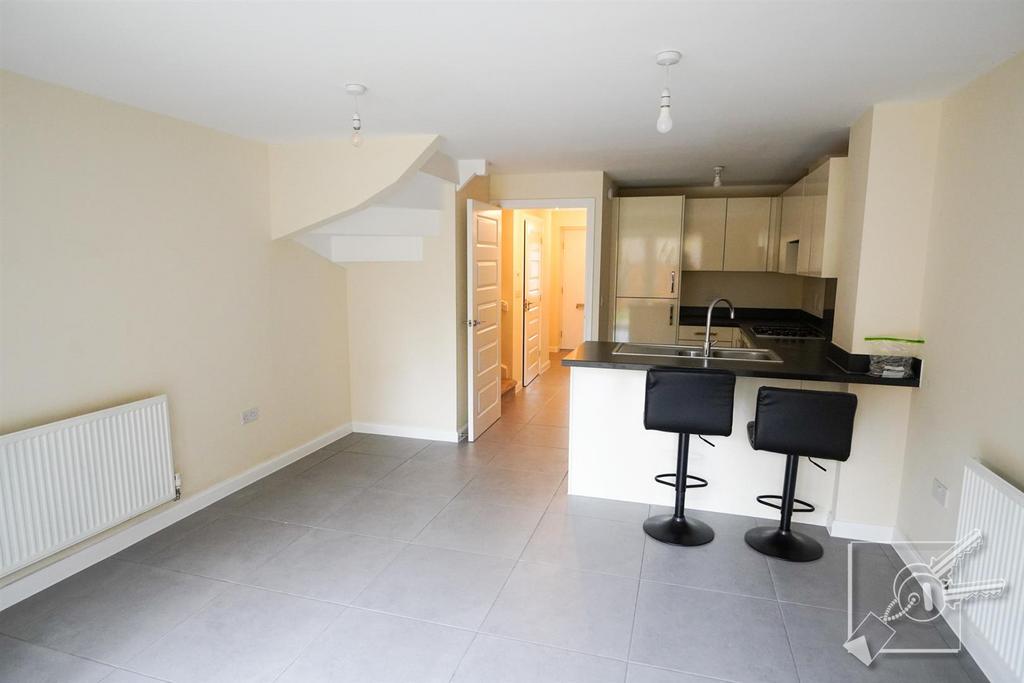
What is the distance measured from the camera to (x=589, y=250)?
499cm

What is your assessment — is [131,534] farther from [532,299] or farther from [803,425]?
[532,299]

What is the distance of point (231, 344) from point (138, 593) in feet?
5.03

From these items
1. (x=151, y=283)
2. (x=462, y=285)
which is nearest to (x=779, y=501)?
(x=462, y=285)

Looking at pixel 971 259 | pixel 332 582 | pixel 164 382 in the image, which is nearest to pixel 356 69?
pixel 164 382

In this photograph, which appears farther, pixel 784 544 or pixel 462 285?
pixel 462 285

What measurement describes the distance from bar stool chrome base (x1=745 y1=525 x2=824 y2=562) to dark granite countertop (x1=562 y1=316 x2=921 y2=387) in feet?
2.88

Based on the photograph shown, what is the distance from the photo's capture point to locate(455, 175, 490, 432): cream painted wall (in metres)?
4.44

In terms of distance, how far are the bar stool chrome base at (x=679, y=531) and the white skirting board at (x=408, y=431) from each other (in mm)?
1959

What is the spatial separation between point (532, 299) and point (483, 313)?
2262 mm

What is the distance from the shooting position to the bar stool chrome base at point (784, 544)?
2.84 metres

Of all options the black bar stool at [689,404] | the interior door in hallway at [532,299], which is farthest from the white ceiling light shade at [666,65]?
the interior door in hallway at [532,299]

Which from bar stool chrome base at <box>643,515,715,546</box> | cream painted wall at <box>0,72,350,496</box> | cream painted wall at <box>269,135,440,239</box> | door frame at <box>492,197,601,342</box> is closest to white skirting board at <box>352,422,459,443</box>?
cream painted wall at <box>0,72,350,496</box>

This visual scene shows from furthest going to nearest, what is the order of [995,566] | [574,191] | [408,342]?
1. [574,191]
2. [408,342]
3. [995,566]

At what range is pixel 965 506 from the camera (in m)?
2.13
